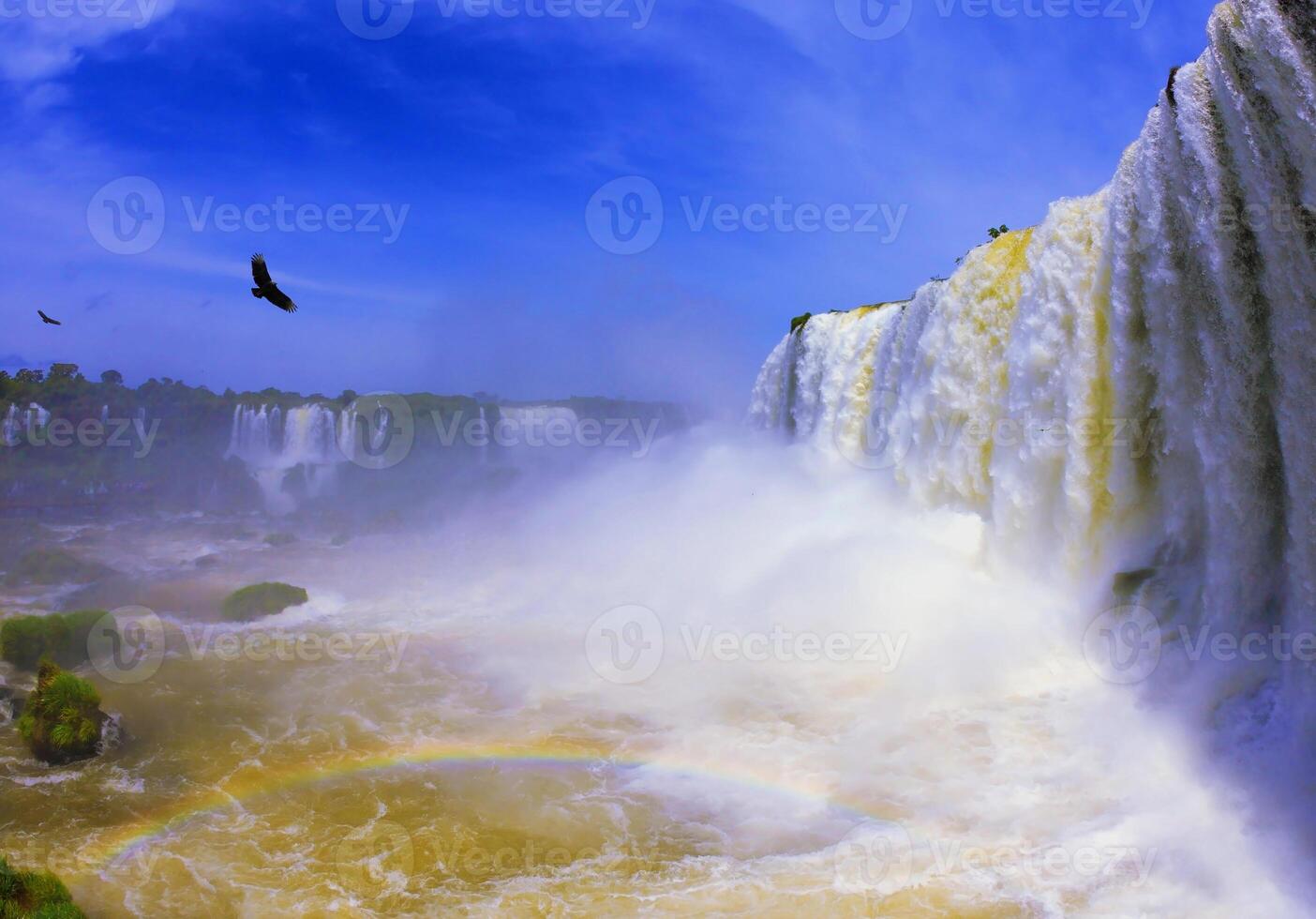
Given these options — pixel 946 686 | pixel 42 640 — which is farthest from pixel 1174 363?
pixel 42 640

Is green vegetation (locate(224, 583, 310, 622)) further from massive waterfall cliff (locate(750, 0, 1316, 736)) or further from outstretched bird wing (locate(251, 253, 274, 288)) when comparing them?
massive waterfall cliff (locate(750, 0, 1316, 736))

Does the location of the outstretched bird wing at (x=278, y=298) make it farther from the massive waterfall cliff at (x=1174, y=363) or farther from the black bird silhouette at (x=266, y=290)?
the massive waterfall cliff at (x=1174, y=363)

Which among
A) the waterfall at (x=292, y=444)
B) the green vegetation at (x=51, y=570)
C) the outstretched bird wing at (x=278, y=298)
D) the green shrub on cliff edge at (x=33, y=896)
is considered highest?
the waterfall at (x=292, y=444)

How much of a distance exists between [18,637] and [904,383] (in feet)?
48.3

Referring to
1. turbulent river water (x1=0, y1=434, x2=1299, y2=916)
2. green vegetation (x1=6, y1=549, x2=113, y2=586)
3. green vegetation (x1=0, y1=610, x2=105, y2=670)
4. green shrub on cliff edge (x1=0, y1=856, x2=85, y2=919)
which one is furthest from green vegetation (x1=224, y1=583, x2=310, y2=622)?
green shrub on cliff edge (x1=0, y1=856, x2=85, y2=919)

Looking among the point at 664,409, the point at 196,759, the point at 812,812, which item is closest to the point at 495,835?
the point at 812,812

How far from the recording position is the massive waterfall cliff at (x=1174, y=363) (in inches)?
252

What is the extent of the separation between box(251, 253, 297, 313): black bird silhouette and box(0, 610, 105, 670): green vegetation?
7969 millimetres

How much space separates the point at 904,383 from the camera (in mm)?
14234

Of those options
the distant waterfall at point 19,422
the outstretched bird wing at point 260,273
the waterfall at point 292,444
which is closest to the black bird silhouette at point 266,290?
the outstretched bird wing at point 260,273

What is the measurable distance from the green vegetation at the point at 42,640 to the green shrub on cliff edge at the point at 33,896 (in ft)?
22.6

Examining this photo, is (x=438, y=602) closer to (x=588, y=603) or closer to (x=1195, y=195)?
(x=588, y=603)

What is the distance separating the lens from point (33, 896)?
18.8ft

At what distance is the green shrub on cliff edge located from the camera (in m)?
5.50
